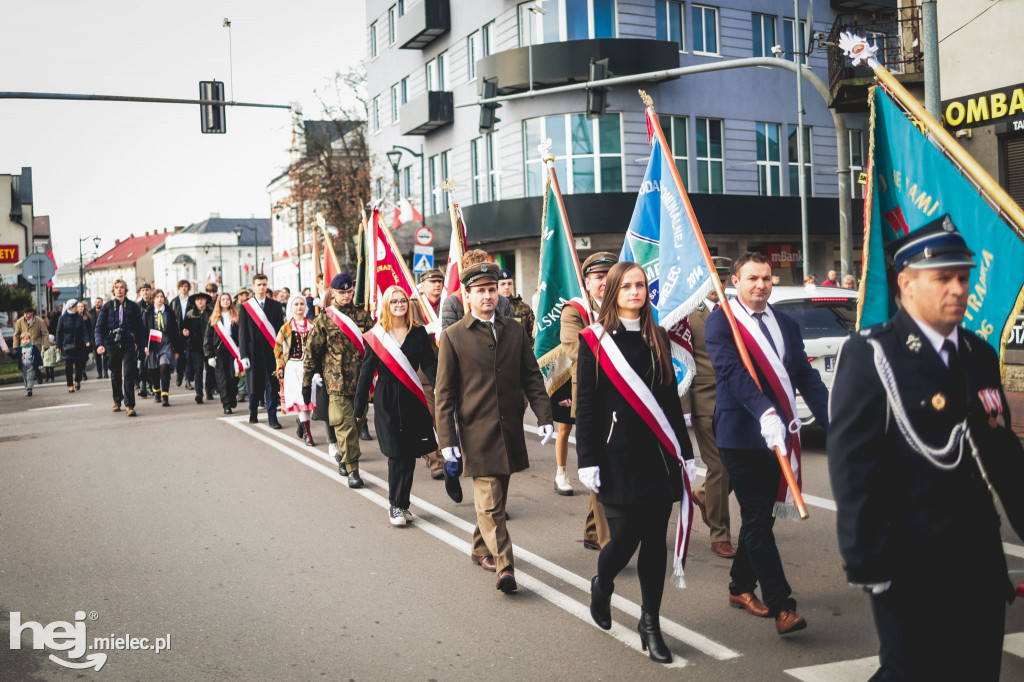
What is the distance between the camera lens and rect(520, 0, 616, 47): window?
31469mm

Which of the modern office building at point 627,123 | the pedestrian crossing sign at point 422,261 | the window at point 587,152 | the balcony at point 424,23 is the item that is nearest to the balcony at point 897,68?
the modern office building at point 627,123

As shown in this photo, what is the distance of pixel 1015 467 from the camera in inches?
121

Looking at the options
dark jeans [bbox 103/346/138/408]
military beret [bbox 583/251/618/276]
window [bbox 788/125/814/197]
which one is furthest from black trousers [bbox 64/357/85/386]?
window [bbox 788/125/814/197]

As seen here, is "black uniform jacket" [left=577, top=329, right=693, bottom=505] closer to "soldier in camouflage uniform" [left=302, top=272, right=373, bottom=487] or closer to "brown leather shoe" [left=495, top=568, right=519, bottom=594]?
"brown leather shoe" [left=495, top=568, right=519, bottom=594]

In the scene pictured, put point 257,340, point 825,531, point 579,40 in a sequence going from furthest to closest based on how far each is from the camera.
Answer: point 579,40 → point 257,340 → point 825,531

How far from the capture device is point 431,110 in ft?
123

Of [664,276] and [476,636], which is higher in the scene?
[664,276]

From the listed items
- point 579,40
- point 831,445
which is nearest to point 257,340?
point 831,445

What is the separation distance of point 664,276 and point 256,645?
9.77ft

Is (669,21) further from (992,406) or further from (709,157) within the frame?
(992,406)

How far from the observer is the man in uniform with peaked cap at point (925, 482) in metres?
2.93

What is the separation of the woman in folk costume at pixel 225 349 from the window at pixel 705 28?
2197cm

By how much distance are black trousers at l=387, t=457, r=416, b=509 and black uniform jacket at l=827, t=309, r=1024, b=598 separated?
197 inches

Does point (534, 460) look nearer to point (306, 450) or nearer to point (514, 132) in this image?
point (306, 450)
